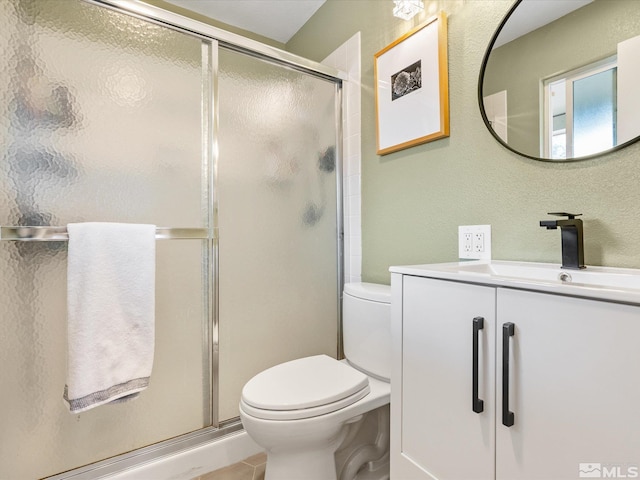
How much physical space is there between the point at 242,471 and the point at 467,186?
149 centimetres

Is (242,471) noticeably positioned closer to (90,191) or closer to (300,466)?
(300,466)

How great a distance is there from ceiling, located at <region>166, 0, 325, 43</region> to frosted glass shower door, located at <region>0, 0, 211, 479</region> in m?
0.81

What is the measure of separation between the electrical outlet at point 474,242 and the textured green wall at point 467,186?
0.02m

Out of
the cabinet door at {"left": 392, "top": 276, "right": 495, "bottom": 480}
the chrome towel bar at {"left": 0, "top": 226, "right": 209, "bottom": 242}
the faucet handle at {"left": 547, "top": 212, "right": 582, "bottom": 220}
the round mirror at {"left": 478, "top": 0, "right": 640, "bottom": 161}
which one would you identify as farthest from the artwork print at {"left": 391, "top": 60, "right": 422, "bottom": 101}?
the chrome towel bar at {"left": 0, "top": 226, "right": 209, "bottom": 242}

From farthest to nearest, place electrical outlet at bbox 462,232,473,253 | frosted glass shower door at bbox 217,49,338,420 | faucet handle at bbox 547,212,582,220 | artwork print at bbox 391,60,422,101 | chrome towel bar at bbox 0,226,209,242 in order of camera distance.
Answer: frosted glass shower door at bbox 217,49,338,420
artwork print at bbox 391,60,422,101
electrical outlet at bbox 462,232,473,253
chrome towel bar at bbox 0,226,209,242
faucet handle at bbox 547,212,582,220

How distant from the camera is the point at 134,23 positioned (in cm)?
132

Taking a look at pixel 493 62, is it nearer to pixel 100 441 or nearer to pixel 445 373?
pixel 445 373

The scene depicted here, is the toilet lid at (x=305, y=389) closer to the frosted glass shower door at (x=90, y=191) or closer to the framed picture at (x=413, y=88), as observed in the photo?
the frosted glass shower door at (x=90, y=191)

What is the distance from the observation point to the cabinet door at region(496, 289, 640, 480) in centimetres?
59

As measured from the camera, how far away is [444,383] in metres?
0.88

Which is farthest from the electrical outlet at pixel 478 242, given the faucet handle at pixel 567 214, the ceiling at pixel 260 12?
the ceiling at pixel 260 12

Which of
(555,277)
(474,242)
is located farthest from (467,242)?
(555,277)

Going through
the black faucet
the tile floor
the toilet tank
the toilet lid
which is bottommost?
the tile floor

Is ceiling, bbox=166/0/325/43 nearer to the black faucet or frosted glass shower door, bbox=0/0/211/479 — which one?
frosted glass shower door, bbox=0/0/211/479
